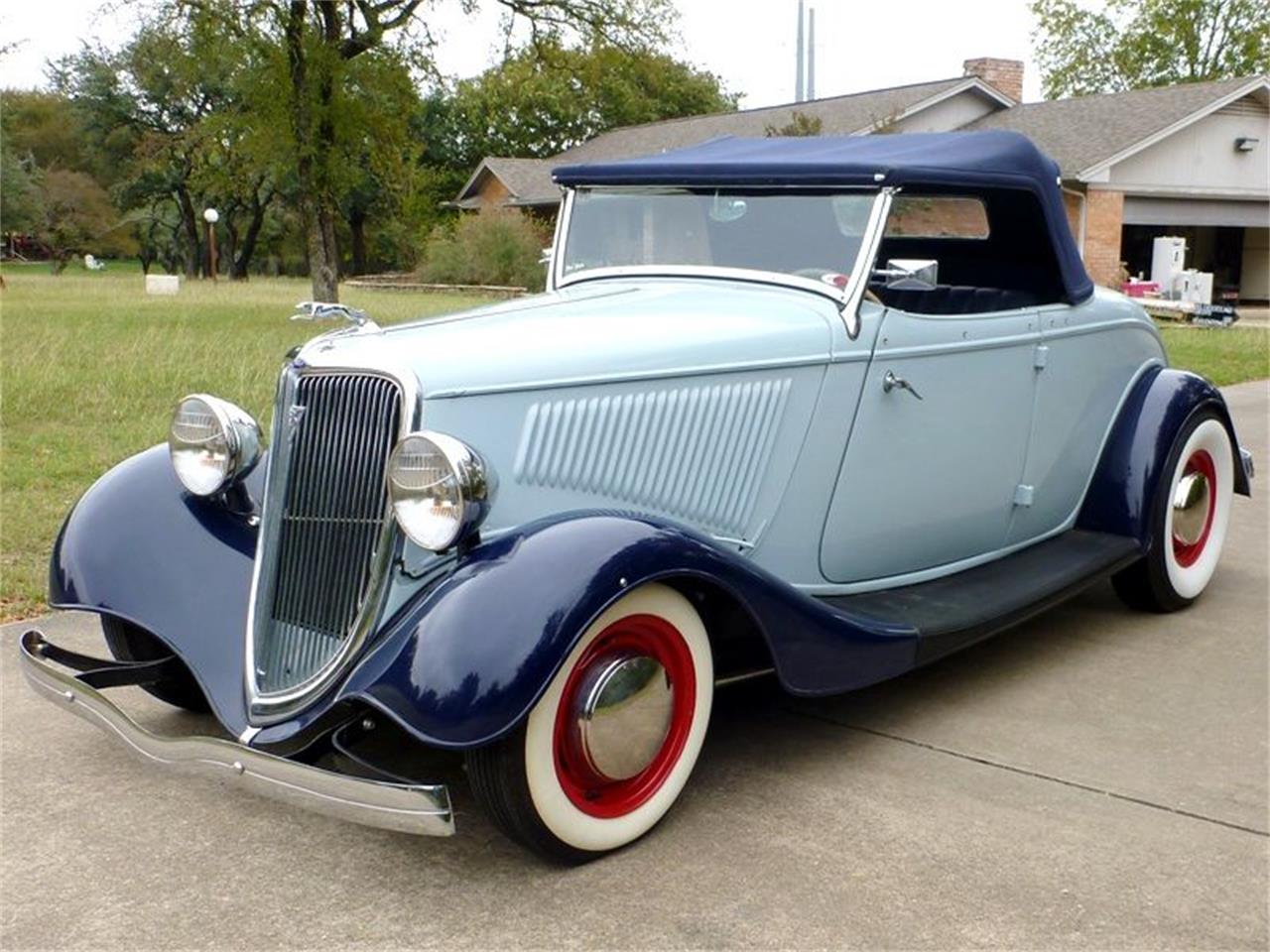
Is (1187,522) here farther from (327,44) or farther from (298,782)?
(327,44)

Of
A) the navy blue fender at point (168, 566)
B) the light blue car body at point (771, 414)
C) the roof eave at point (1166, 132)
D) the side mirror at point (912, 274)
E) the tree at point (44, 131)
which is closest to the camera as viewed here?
the light blue car body at point (771, 414)

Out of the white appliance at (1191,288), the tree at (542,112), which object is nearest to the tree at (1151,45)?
the tree at (542,112)

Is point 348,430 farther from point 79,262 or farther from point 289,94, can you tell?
point 79,262

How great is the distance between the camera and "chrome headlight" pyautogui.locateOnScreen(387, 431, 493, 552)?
2.86 meters

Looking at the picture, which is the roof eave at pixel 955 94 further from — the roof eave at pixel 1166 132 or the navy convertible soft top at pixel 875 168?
the navy convertible soft top at pixel 875 168

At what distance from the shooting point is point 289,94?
802 inches

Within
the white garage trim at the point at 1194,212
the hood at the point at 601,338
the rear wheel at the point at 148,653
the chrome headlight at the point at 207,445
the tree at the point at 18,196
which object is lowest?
the rear wheel at the point at 148,653

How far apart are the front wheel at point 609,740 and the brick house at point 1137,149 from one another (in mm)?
23194

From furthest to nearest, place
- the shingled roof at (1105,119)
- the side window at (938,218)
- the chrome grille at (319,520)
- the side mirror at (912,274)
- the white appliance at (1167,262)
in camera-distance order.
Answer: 1. the shingled roof at (1105,119)
2. the white appliance at (1167,262)
3. the side window at (938,218)
4. the side mirror at (912,274)
5. the chrome grille at (319,520)

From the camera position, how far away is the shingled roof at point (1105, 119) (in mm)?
25422

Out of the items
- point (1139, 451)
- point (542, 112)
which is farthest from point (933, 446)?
point (542, 112)

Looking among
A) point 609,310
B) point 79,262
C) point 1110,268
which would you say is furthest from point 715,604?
point 79,262

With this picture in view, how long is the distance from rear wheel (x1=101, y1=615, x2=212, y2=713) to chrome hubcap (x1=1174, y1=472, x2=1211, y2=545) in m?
3.58

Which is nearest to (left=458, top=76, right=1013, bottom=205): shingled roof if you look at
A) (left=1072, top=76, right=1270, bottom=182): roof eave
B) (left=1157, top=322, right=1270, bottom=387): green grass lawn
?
(left=1072, top=76, right=1270, bottom=182): roof eave
